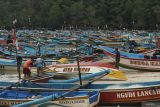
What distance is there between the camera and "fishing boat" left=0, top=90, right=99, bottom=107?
19641mm

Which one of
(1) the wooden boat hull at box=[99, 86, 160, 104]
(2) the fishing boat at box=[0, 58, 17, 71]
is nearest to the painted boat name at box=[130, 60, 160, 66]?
(2) the fishing boat at box=[0, 58, 17, 71]

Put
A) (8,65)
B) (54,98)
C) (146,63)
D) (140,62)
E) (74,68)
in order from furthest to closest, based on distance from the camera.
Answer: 1. (8,65)
2. (140,62)
3. (146,63)
4. (74,68)
5. (54,98)

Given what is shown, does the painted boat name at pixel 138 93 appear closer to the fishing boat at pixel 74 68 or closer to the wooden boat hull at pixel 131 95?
the wooden boat hull at pixel 131 95

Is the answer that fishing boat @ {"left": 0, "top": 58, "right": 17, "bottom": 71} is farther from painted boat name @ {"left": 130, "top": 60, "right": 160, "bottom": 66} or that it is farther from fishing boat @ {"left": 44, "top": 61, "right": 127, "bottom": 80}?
painted boat name @ {"left": 130, "top": 60, "right": 160, "bottom": 66}

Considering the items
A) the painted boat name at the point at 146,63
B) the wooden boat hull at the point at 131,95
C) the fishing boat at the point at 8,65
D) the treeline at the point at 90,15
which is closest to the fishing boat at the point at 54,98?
the wooden boat hull at the point at 131,95

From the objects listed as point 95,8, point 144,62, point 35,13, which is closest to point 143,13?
point 95,8

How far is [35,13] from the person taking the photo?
126 meters

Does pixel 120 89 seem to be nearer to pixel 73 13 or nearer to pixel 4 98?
pixel 4 98

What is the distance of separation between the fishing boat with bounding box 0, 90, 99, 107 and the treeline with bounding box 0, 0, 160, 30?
83846mm

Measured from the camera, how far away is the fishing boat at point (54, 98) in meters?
19.6

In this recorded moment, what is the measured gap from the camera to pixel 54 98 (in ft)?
64.5

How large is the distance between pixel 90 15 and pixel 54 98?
92.8m

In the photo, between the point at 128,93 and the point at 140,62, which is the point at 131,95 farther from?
the point at 140,62

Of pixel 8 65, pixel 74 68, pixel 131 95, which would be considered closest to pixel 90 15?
pixel 8 65
